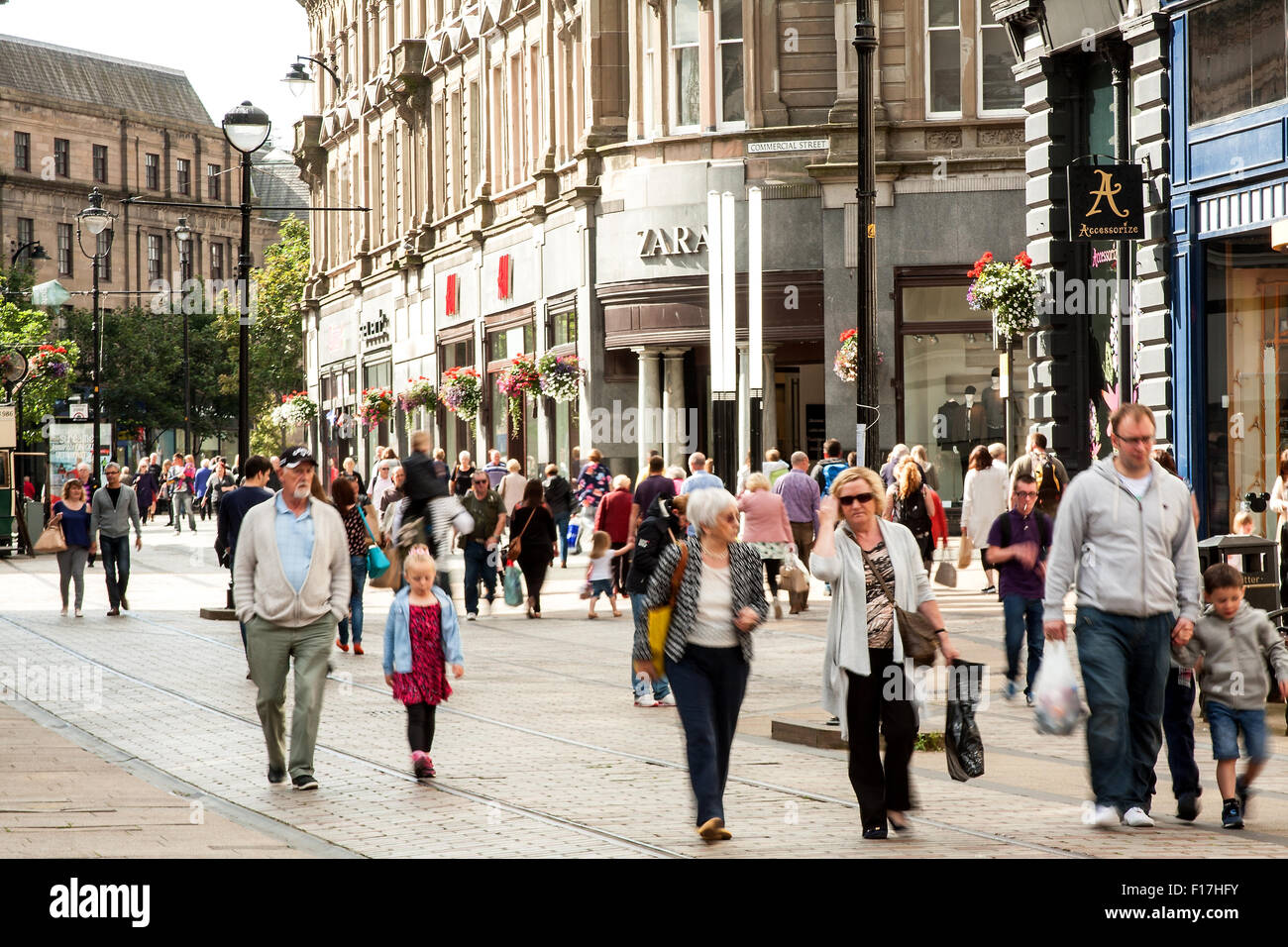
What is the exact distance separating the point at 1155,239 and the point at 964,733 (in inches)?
490

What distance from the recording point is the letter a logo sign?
19750 mm

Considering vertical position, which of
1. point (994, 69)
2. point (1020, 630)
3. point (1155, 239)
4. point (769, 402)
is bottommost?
point (1020, 630)

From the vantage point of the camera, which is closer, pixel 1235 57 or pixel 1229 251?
pixel 1235 57

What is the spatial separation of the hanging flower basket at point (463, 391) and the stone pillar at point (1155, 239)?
2419 cm

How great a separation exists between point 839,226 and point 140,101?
72.3 m

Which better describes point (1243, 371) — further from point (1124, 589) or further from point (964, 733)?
point (964, 733)

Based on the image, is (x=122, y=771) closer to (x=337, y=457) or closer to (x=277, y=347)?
(x=337, y=457)

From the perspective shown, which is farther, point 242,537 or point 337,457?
point 337,457

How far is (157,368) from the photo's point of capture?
80812 millimetres

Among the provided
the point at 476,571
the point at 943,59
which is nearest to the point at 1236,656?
the point at 476,571

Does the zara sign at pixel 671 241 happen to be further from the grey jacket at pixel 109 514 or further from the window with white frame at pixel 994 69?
the grey jacket at pixel 109 514

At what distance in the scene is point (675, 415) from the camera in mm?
36094
